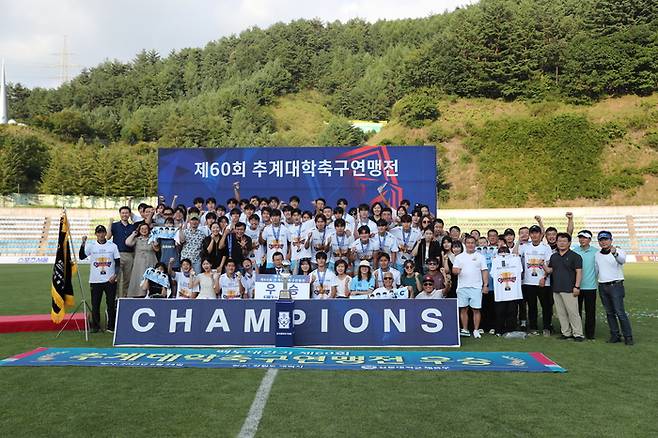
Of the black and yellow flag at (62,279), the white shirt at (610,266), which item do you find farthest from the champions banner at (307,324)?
the white shirt at (610,266)

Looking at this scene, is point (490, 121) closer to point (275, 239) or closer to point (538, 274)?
point (538, 274)

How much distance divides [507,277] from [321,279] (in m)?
2.94

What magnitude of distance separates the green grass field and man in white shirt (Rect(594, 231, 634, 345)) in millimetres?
1027

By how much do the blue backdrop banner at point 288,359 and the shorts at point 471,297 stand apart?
1485 millimetres

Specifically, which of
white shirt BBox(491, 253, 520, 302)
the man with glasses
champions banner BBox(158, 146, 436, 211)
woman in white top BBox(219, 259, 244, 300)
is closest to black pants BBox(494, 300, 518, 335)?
white shirt BBox(491, 253, 520, 302)

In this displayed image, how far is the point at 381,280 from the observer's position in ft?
28.1

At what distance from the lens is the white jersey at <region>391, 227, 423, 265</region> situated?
370 inches

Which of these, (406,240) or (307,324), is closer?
(307,324)

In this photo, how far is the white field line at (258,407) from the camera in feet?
13.8

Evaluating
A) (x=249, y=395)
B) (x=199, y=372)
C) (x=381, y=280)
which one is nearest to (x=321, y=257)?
(x=381, y=280)

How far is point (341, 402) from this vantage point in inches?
195

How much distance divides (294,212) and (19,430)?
5982 millimetres

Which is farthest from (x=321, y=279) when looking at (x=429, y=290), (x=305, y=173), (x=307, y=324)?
(x=305, y=173)

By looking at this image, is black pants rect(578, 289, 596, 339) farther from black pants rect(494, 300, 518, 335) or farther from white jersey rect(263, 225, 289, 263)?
white jersey rect(263, 225, 289, 263)
